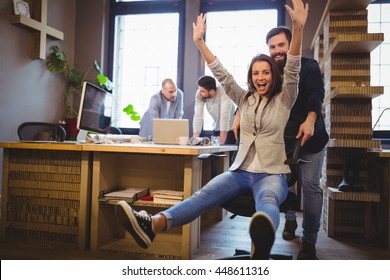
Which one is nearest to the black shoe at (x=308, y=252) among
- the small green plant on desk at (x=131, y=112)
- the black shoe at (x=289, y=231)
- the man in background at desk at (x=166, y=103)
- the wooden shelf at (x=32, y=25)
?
the black shoe at (x=289, y=231)

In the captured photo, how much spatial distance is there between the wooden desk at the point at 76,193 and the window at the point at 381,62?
3.06 metres

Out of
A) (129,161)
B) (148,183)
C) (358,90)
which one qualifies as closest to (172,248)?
(148,183)

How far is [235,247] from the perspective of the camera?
2.19 metres

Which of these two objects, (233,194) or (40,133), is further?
→ (40,133)

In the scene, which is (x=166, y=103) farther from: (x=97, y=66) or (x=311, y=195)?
(x=311, y=195)

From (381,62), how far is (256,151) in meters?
3.44

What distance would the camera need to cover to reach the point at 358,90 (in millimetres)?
2236

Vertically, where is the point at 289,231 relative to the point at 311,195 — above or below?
below

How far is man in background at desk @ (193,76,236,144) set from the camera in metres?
3.34

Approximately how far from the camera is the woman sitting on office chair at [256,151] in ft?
4.46

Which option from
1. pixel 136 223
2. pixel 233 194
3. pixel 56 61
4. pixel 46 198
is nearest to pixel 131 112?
pixel 56 61

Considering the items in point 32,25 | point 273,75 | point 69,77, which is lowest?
point 273,75

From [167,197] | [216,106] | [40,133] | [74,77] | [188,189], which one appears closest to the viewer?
[188,189]

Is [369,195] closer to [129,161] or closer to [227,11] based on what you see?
[129,161]
